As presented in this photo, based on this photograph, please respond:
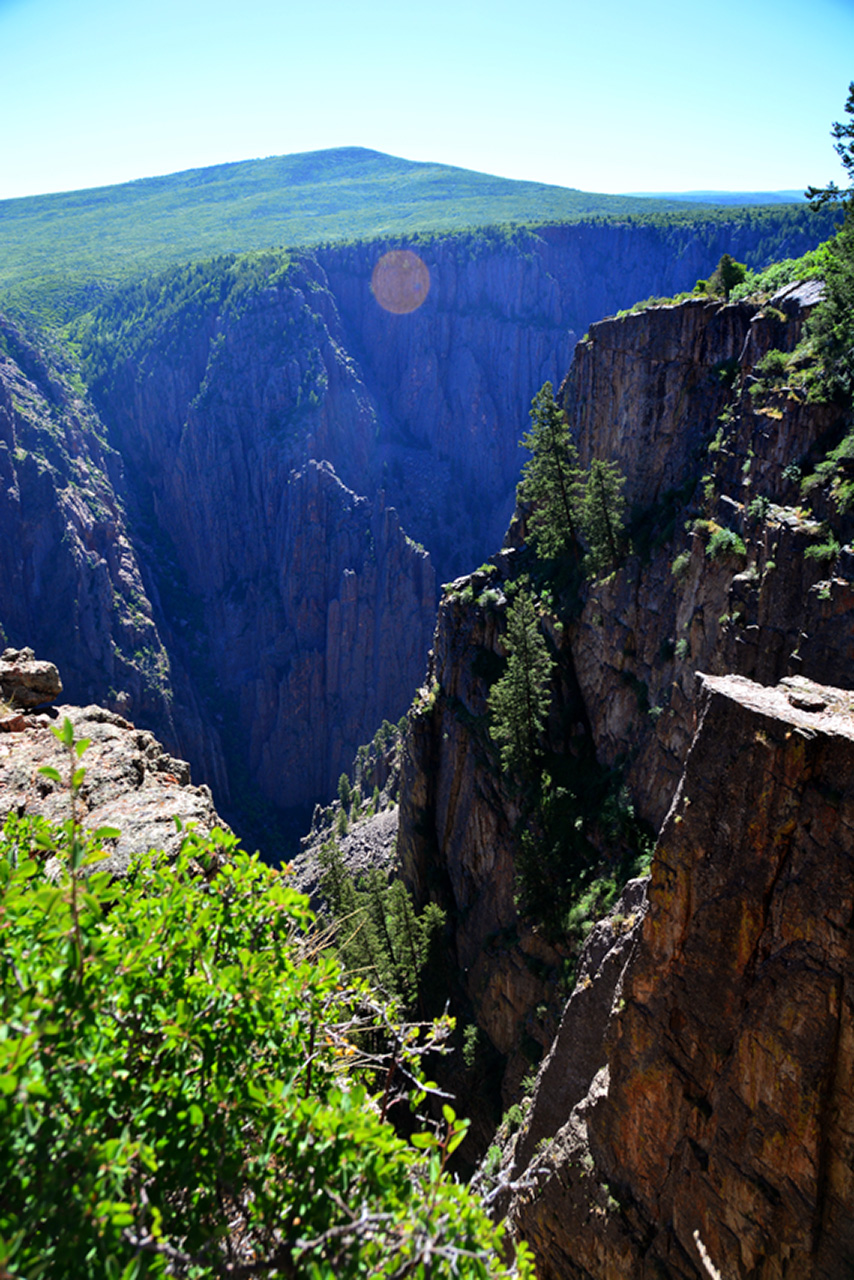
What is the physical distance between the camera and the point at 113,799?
1352cm

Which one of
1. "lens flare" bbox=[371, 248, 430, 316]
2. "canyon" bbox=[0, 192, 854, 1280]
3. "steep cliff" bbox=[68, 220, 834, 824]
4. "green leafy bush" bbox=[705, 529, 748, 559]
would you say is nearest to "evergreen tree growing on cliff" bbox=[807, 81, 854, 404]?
"canyon" bbox=[0, 192, 854, 1280]

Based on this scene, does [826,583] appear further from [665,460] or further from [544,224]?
[544,224]

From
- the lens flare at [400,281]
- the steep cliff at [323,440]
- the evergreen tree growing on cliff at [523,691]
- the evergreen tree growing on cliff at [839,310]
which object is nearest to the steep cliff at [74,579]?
the steep cliff at [323,440]

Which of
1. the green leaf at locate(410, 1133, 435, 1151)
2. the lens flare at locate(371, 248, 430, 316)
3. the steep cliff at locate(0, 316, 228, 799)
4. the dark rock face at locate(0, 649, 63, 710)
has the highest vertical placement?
the lens flare at locate(371, 248, 430, 316)

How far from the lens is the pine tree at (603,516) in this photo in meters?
33.6

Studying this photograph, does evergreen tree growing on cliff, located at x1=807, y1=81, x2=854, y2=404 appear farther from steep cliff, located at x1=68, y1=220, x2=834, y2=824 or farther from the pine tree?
steep cliff, located at x1=68, y1=220, x2=834, y2=824

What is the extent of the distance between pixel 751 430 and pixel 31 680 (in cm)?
2532

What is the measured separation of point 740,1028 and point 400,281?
6752 inches

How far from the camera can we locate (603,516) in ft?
111

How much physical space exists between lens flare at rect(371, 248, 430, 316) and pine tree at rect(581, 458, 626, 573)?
468 feet

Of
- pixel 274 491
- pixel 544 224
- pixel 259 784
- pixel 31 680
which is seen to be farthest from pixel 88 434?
pixel 31 680

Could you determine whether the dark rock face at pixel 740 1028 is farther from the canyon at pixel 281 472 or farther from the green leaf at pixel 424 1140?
the canyon at pixel 281 472

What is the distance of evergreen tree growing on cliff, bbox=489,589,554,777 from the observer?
33.7 metres

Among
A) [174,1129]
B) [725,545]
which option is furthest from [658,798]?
[174,1129]
